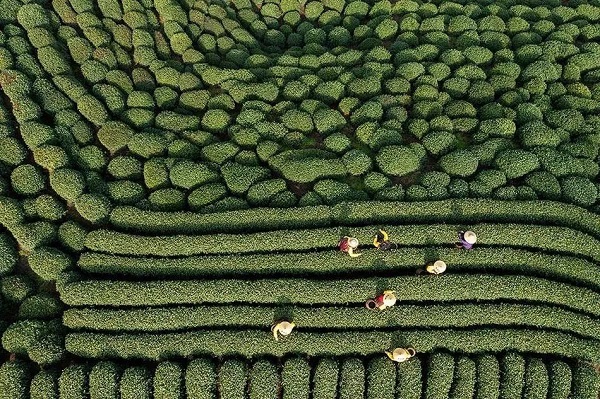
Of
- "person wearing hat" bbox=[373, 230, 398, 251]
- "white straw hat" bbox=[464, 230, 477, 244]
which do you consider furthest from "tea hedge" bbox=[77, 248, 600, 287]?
"white straw hat" bbox=[464, 230, 477, 244]

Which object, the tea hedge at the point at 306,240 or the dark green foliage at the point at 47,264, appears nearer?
the dark green foliage at the point at 47,264

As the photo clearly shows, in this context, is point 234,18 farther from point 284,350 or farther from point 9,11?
point 284,350

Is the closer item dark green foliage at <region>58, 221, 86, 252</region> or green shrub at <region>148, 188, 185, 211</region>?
dark green foliage at <region>58, 221, 86, 252</region>

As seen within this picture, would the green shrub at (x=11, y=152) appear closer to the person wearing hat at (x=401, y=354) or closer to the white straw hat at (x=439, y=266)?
the person wearing hat at (x=401, y=354)

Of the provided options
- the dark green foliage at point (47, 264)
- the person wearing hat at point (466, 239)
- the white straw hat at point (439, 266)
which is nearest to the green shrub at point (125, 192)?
the dark green foliage at point (47, 264)

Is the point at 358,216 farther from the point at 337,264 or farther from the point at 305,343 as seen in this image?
the point at 305,343

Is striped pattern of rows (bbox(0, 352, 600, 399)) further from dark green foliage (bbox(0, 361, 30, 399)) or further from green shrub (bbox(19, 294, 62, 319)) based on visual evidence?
green shrub (bbox(19, 294, 62, 319))

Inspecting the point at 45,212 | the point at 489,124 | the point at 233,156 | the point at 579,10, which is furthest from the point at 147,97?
the point at 579,10
